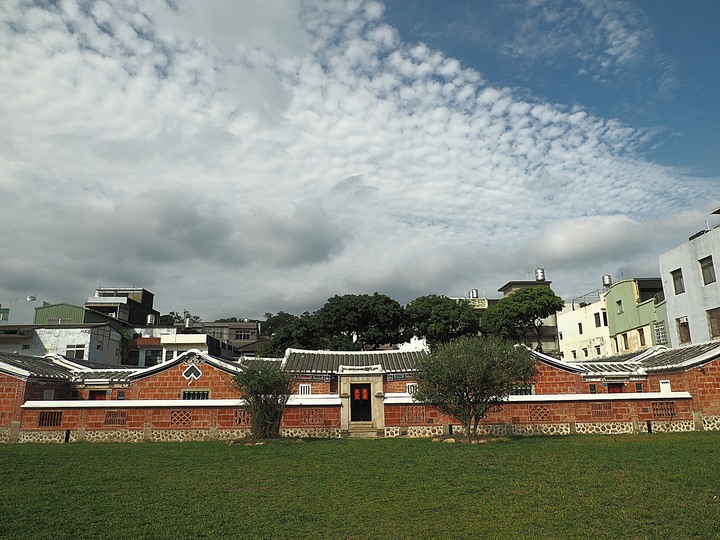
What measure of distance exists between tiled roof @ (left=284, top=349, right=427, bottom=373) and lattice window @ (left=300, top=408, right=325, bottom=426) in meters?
6.37

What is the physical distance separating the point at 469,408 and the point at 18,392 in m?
17.3

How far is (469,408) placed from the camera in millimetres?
18609

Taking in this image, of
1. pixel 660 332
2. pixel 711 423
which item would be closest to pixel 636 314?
pixel 660 332

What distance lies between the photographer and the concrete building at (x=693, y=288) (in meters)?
27.4

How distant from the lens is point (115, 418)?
2005 centimetres

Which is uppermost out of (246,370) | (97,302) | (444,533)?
(97,302)

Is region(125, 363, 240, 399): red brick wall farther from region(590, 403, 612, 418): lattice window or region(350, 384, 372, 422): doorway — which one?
region(590, 403, 612, 418): lattice window

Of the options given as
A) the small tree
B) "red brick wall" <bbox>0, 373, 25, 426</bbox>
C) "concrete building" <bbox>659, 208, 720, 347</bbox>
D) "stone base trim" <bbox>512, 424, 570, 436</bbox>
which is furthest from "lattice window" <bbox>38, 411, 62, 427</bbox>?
"concrete building" <bbox>659, 208, 720, 347</bbox>

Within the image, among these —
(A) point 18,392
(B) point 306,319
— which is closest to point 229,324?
(B) point 306,319

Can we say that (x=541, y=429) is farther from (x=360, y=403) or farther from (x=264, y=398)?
(x=264, y=398)

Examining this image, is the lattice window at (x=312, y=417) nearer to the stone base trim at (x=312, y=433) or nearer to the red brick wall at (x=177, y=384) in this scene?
the stone base trim at (x=312, y=433)

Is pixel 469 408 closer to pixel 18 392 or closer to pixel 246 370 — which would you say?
pixel 246 370

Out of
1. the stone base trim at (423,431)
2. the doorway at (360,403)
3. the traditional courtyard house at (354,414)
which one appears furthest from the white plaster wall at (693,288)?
the doorway at (360,403)

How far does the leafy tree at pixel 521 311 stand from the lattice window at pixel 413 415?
2593 centimetres
